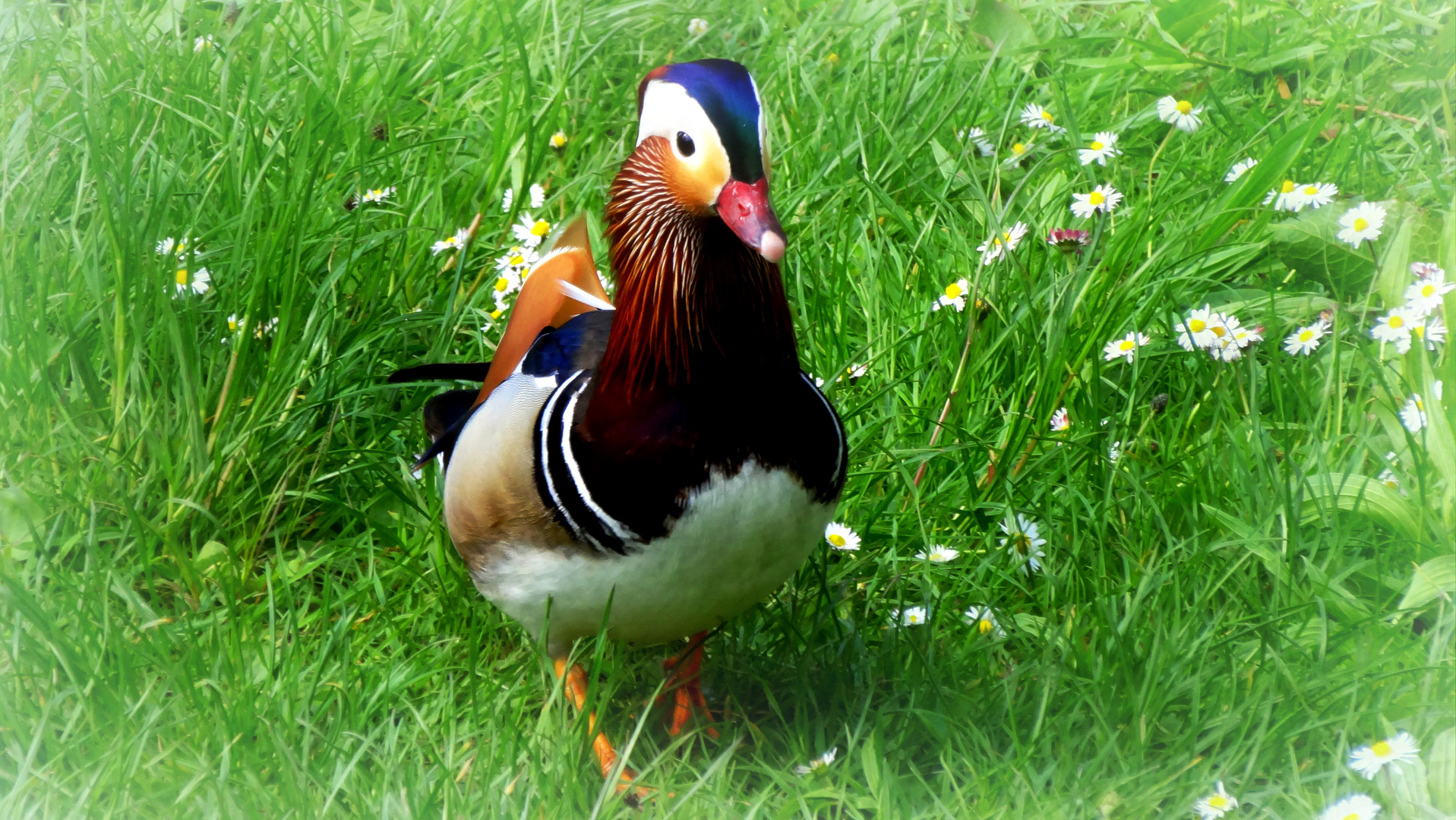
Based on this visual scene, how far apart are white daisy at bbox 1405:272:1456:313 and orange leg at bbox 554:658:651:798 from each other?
179cm

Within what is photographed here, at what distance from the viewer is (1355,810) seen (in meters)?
1.88

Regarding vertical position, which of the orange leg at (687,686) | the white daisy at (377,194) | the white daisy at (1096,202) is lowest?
the orange leg at (687,686)

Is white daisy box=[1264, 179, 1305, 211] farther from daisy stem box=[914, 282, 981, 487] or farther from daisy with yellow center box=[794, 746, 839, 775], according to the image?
daisy with yellow center box=[794, 746, 839, 775]

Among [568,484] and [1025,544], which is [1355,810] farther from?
[568,484]

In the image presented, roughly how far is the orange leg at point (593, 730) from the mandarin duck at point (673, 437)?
0.52 feet

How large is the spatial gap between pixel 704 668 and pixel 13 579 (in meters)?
1.29

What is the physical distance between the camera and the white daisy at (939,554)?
8.22 ft

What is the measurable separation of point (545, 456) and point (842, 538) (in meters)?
0.80

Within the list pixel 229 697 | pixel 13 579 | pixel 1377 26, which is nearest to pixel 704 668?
pixel 229 697

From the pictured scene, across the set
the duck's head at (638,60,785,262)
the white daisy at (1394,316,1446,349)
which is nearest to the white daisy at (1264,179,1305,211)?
the white daisy at (1394,316,1446,349)

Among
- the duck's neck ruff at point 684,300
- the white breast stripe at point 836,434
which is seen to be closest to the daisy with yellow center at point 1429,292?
the white breast stripe at point 836,434

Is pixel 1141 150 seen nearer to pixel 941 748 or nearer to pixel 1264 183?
pixel 1264 183

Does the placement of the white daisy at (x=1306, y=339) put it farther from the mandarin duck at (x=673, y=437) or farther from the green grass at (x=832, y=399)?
the mandarin duck at (x=673, y=437)

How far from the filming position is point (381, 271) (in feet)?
9.97
